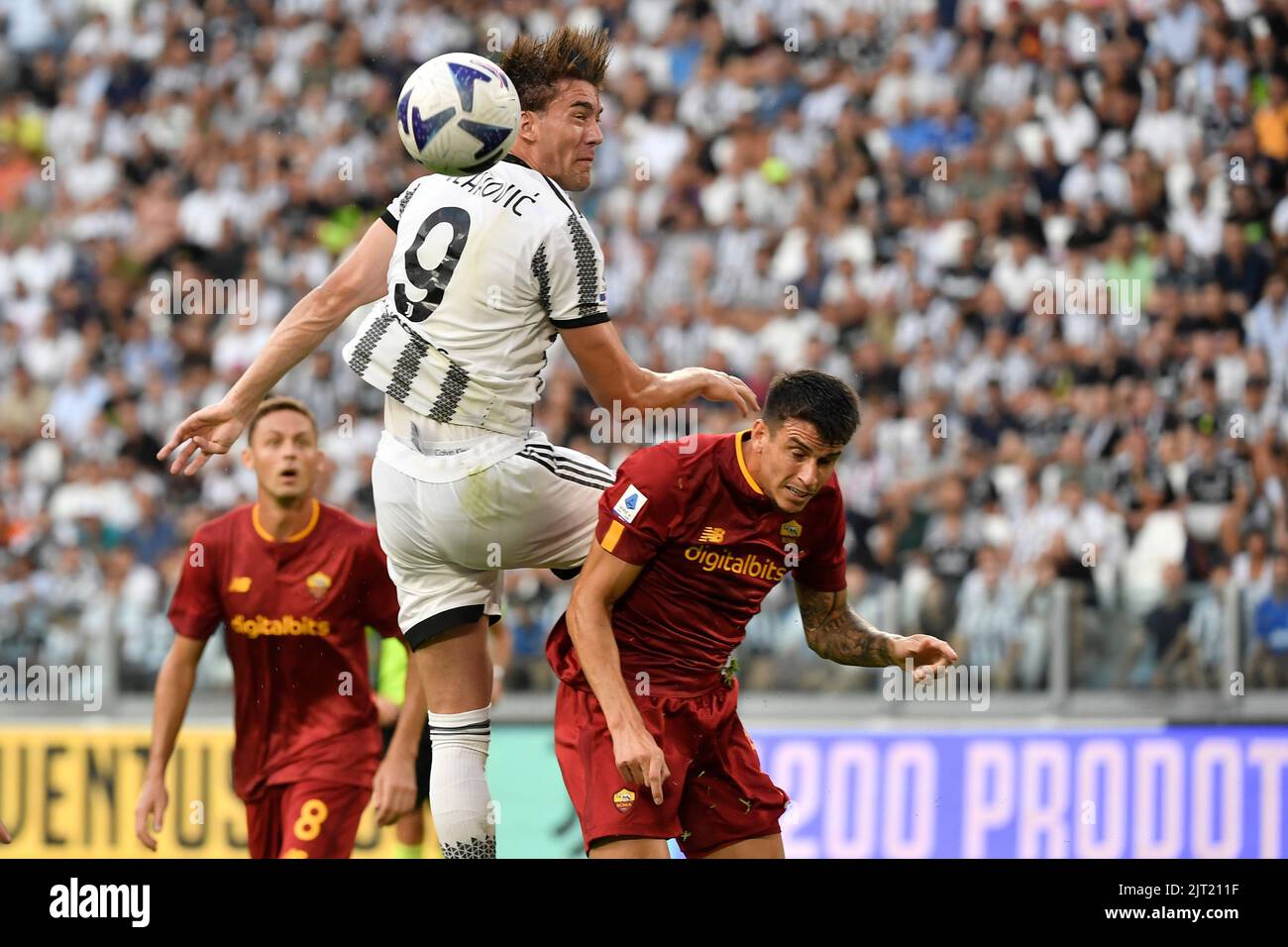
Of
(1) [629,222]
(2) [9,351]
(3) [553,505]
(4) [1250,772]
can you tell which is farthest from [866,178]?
(3) [553,505]

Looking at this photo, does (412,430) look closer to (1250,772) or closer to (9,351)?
(1250,772)

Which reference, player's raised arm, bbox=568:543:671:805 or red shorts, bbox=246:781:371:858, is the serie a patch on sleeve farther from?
red shorts, bbox=246:781:371:858

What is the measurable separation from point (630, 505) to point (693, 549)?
1.05 feet

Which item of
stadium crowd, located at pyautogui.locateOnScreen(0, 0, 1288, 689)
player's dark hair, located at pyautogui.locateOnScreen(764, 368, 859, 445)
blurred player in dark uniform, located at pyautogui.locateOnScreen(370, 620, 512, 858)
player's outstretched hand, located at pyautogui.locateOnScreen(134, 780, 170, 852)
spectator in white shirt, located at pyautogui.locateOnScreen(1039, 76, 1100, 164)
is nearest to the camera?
player's dark hair, located at pyautogui.locateOnScreen(764, 368, 859, 445)

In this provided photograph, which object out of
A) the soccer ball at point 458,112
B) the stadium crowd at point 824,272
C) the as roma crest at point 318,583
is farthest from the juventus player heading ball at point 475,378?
Answer: the stadium crowd at point 824,272

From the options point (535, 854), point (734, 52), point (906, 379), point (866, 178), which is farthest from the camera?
Answer: point (734, 52)

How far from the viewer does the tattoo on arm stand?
654 centimetres

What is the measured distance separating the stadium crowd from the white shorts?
4.97 m

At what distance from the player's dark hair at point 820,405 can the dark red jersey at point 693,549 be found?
0.31m

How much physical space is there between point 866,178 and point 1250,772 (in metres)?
6.27

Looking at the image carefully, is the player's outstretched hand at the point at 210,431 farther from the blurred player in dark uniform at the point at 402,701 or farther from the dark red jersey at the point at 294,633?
the blurred player in dark uniform at the point at 402,701

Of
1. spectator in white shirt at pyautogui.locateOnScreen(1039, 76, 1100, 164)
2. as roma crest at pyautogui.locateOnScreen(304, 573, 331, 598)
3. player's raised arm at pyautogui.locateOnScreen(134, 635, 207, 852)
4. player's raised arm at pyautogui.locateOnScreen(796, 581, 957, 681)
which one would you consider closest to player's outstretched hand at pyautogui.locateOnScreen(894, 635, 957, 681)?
player's raised arm at pyautogui.locateOnScreen(796, 581, 957, 681)

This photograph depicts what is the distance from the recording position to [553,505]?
6.24 m
